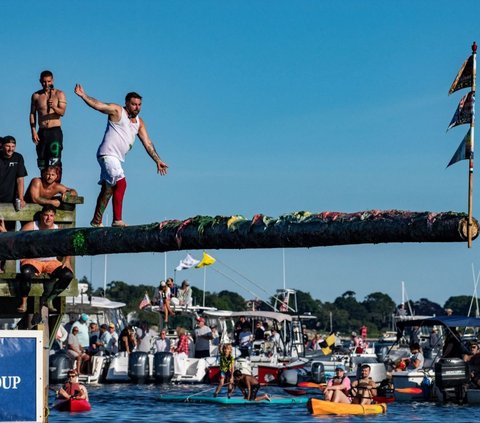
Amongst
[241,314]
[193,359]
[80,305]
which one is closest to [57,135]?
[193,359]

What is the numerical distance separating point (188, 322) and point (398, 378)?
23345mm

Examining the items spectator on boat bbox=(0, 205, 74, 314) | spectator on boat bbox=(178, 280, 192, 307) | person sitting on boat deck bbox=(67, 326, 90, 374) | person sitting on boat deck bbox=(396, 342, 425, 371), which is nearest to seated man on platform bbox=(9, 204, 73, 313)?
spectator on boat bbox=(0, 205, 74, 314)

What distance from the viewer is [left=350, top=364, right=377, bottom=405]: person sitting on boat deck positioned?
28.3 metres

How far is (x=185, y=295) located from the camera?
160 feet

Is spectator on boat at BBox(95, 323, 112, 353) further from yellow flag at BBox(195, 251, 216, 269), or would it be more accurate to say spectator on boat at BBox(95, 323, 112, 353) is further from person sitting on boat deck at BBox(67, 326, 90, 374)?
yellow flag at BBox(195, 251, 216, 269)

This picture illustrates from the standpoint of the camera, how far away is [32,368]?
40.5 feet

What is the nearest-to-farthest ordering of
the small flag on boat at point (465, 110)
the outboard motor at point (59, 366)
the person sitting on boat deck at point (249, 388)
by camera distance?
the small flag on boat at point (465, 110), the person sitting on boat deck at point (249, 388), the outboard motor at point (59, 366)

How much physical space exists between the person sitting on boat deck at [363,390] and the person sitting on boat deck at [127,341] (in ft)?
40.2

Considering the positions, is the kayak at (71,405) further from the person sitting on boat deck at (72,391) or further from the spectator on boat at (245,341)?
the spectator on boat at (245,341)

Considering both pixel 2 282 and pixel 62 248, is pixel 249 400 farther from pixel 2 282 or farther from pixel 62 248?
pixel 62 248

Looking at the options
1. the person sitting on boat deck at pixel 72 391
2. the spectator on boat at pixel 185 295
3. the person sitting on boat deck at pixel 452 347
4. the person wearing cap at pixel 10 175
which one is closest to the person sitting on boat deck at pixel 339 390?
the person sitting on boat deck at pixel 452 347

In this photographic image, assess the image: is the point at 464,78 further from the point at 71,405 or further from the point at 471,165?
the point at 71,405

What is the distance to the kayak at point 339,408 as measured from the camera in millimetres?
27219

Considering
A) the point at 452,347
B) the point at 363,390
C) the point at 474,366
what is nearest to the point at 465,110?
the point at 363,390
